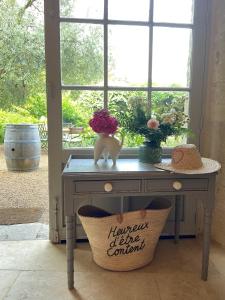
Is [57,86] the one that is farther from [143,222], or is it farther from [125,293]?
[125,293]

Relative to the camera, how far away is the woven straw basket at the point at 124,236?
5.35 ft

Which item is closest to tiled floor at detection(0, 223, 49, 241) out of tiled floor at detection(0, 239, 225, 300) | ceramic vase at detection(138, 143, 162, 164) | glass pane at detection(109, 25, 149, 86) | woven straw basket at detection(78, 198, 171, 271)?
tiled floor at detection(0, 239, 225, 300)

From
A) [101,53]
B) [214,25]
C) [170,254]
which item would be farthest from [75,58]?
[170,254]

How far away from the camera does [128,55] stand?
1992mm

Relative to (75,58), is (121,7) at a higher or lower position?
higher

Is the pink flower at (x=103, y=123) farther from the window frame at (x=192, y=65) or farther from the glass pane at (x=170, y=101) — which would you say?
the glass pane at (x=170, y=101)

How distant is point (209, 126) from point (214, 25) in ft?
2.28

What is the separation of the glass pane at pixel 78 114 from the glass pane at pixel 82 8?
0.51 meters

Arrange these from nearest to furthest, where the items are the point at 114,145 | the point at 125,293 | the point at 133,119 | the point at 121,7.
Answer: the point at 125,293
the point at 114,145
the point at 133,119
the point at 121,7

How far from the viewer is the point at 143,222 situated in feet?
5.45

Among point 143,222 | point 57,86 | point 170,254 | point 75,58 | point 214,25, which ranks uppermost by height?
point 214,25

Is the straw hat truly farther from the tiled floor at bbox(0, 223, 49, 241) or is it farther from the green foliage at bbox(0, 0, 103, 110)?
the green foliage at bbox(0, 0, 103, 110)

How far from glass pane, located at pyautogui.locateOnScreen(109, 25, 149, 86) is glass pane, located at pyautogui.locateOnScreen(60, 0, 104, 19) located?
0.45 feet

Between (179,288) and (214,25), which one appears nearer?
(179,288)
